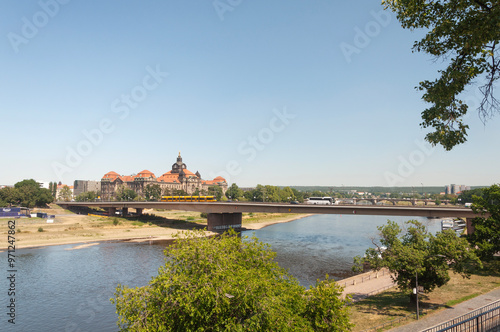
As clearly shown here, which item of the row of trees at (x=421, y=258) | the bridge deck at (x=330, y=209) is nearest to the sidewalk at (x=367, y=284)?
the row of trees at (x=421, y=258)

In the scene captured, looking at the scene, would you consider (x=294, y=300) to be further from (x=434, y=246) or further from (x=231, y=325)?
(x=434, y=246)

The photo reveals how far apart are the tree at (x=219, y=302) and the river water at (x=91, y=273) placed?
15.1 ft

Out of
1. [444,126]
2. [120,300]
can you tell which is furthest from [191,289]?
[444,126]

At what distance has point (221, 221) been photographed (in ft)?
315

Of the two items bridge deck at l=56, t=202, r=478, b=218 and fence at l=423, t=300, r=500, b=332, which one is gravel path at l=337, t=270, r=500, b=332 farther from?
bridge deck at l=56, t=202, r=478, b=218

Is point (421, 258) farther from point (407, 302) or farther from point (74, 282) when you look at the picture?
point (74, 282)

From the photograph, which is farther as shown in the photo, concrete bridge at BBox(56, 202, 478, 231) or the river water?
concrete bridge at BBox(56, 202, 478, 231)

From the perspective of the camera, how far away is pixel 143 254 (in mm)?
62219

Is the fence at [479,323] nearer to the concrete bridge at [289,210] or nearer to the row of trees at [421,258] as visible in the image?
the row of trees at [421,258]

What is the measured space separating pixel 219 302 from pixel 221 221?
81.4m

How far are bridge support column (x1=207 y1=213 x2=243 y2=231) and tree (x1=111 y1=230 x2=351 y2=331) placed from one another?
75.8m

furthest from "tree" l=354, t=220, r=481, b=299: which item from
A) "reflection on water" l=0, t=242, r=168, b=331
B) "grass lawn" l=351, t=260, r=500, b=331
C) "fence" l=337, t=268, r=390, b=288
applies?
"reflection on water" l=0, t=242, r=168, b=331

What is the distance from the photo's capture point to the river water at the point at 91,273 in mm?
30953

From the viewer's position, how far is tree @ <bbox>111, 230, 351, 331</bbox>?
1526cm
